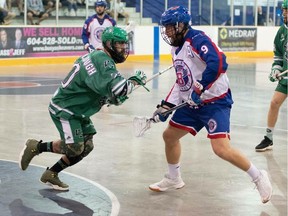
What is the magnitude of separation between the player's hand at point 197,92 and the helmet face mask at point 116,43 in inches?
24.2

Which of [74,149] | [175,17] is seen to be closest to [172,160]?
[74,149]

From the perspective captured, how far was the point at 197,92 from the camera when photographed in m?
4.91

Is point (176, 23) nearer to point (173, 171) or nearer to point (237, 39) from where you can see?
point (173, 171)

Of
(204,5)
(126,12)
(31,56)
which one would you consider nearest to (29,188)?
(31,56)

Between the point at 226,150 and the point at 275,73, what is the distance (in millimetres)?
2420

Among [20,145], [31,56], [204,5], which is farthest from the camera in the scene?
[204,5]

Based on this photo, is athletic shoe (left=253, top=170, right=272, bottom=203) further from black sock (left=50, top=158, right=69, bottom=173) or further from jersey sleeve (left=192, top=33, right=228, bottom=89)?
black sock (left=50, top=158, right=69, bottom=173)

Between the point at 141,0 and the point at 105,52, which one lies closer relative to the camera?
the point at 105,52

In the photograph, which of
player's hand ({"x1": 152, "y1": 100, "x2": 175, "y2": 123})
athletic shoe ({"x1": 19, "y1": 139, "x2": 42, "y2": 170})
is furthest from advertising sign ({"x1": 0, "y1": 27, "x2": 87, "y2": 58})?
player's hand ({"x1": 152, "y1": 100, "x2": 175, "y2": 123})

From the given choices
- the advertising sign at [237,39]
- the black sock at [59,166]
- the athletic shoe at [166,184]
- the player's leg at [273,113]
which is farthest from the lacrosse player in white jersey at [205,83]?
the advertising sign at [237,39]

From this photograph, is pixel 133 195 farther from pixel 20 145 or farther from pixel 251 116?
pixel 251 116

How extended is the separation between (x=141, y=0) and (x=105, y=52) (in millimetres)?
18154

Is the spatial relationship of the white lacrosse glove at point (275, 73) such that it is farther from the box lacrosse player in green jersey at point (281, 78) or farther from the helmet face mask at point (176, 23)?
the helmet face mask at point (176, 23)

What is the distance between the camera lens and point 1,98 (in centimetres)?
1098
